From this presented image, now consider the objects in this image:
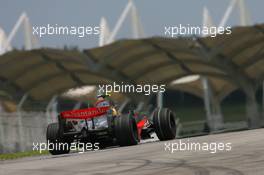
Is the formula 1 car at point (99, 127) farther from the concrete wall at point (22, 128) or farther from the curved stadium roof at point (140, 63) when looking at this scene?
the curved stadium roof at point (140, 63)

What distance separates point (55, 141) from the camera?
51.7 ft

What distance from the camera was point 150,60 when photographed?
59469 millimetres

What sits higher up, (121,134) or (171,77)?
(171,77)

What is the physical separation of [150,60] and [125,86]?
6989 millimetres

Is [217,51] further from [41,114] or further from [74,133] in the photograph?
[74,133]

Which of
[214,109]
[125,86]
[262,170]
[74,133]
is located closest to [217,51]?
[125,86]

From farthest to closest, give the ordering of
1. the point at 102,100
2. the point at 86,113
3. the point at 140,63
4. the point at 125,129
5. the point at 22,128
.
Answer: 1. the point at 140,63
2. the point at 22,128
3. the point at 102,100
4. the point at 86,113
5. the point at 125,129

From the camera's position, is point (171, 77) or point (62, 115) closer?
point (62, 115)

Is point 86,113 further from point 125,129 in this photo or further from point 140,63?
point 140,63

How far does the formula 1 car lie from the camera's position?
1521 cm

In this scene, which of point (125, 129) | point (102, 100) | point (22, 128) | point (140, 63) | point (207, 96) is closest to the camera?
point (125, 129)

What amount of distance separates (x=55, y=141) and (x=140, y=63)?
44.4 metres

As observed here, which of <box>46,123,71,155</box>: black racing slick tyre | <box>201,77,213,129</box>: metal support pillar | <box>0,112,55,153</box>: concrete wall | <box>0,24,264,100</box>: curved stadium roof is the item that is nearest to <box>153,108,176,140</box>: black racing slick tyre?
<box>46,123,71,155</box>: black racing slick tyre

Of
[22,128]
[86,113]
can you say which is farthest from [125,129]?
[22,128]
